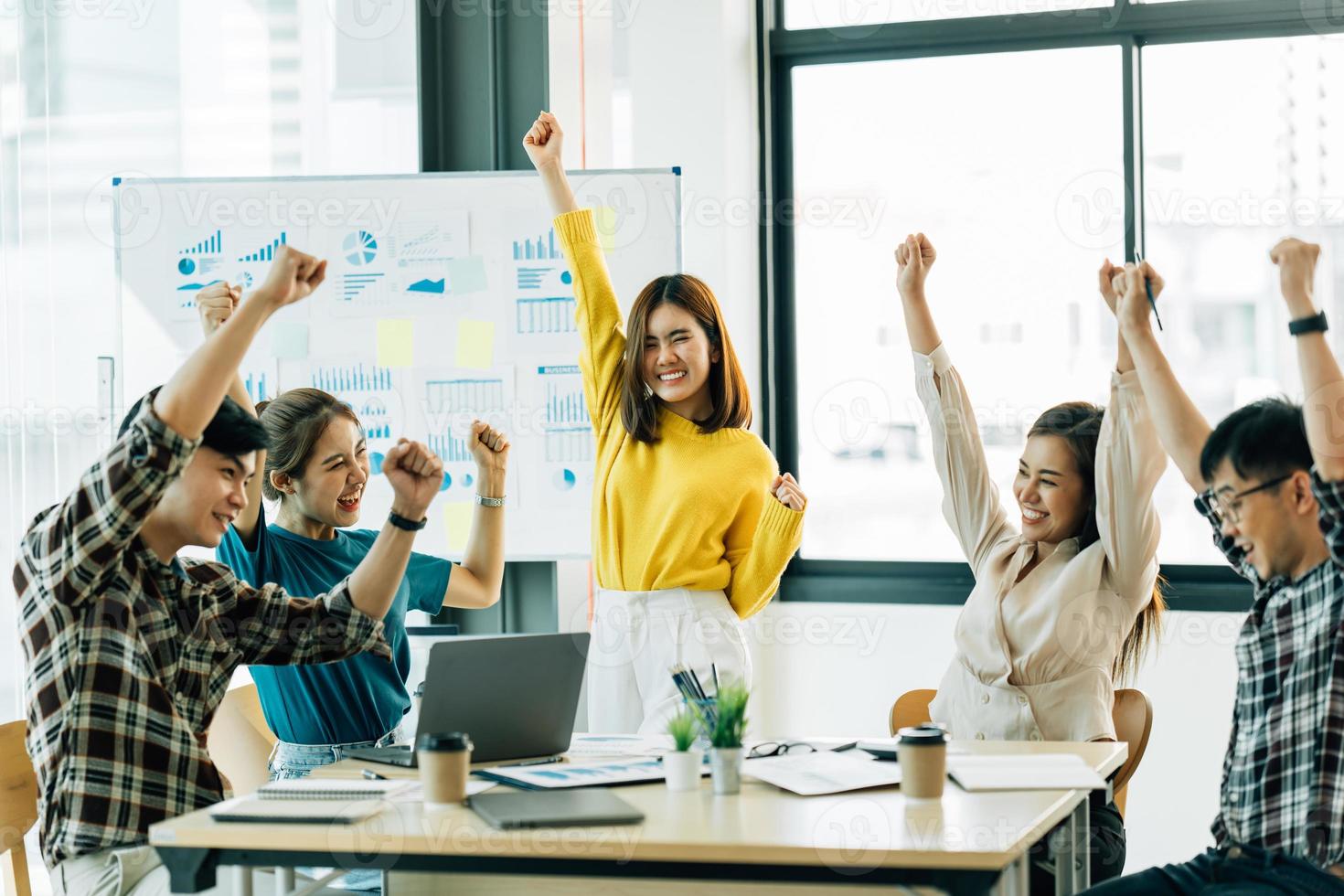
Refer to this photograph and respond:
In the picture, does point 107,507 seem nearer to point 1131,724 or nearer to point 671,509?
point 671,509

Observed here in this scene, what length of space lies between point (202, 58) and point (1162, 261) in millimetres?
2823

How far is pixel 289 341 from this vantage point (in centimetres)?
352

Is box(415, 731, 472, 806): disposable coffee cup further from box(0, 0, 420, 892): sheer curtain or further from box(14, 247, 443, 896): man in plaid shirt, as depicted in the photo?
box(0, 0, 420, 892): sheer curtain

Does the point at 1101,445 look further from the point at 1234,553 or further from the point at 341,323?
the point at 341,323

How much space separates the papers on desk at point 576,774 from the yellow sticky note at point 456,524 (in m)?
1.42

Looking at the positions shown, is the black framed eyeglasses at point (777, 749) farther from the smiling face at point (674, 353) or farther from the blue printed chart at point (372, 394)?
the blue printed chart at point (372, 394)

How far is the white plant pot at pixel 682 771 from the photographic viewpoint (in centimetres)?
196

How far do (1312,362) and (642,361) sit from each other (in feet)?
4.53

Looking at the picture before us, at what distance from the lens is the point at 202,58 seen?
12.1 ft

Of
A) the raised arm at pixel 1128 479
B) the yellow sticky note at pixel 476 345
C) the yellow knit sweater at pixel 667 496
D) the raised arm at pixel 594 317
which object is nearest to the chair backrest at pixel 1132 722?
the raised arm at pixel 1128 479

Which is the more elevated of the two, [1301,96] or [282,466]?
[1301,96]

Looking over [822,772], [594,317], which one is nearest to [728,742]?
[822,772]

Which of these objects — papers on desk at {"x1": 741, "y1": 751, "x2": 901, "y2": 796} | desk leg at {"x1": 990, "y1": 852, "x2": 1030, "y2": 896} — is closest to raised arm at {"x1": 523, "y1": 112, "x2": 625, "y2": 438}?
papers on desk at {"x1": 741, "y1": 751, "x2": 901, "y2": 796}

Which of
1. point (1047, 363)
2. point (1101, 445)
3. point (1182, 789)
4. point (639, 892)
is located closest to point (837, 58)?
point (1047, 363)
